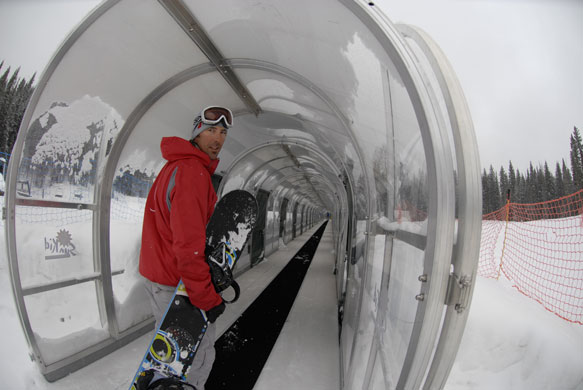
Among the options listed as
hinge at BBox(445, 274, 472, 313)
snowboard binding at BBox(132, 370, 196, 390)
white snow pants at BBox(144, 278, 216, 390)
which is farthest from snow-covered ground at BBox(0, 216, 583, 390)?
hinge at BBox(445, 274, 472, 313)

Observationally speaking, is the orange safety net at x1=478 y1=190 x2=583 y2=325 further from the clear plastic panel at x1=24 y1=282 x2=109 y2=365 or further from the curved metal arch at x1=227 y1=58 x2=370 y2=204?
the clear plastic panel at x1=24 y1=282 x2=109 y2=365

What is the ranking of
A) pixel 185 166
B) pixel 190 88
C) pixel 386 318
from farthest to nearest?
pixel 190 88 → pixel 185 166 → pixel 386 318

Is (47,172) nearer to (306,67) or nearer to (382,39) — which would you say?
(306,67)

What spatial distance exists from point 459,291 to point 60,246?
3711mm

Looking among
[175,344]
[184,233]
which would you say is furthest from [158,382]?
[184,233]

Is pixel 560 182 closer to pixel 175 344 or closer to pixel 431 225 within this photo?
pixel 431 225

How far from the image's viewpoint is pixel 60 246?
2975 millimetres

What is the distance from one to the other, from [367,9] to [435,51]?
1.17 ft

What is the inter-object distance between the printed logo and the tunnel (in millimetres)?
15

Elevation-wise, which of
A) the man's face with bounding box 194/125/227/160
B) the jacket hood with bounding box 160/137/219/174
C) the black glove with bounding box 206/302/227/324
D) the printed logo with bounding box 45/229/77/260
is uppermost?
the man's face with bounding box 194/125/227/160

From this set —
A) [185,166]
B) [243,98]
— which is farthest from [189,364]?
[243,98]

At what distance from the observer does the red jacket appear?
70.3 inches

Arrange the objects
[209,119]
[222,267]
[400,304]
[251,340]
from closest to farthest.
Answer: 1. [400,304]
2. [222,267]
3. [209,119]
4. [251,340]

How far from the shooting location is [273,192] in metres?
9.95
